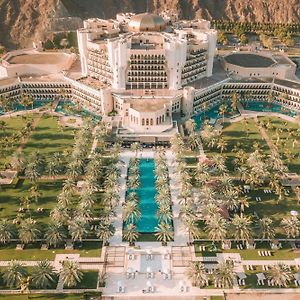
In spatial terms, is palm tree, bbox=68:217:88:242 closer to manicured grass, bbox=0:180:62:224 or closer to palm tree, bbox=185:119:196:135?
manicured grass, bbox=0:180:62:224

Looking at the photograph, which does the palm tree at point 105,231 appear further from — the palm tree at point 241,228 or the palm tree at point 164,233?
the palm tree at point 241,228

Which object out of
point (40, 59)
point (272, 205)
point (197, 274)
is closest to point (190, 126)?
point (272, 205)

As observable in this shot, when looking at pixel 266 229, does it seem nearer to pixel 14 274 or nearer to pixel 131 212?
pixel 131 212

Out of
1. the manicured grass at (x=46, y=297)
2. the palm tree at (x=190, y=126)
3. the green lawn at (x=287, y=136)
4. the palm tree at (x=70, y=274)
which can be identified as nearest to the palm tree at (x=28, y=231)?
the palm tree at (x=70, y=274)

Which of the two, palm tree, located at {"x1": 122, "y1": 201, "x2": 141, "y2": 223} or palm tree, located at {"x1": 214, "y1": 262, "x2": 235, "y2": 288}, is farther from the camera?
palm tree, located at {"x1": 122, "y1": 201, "x2": 141, "y2": 223}

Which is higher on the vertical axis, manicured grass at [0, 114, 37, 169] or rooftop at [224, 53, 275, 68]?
rooftop at [224, 53, 275, 68]

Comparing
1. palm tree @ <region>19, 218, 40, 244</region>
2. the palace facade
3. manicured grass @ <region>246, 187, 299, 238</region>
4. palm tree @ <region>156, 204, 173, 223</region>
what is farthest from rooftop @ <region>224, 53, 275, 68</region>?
palm tree @ <region>19, 218, 40, 244</region>
